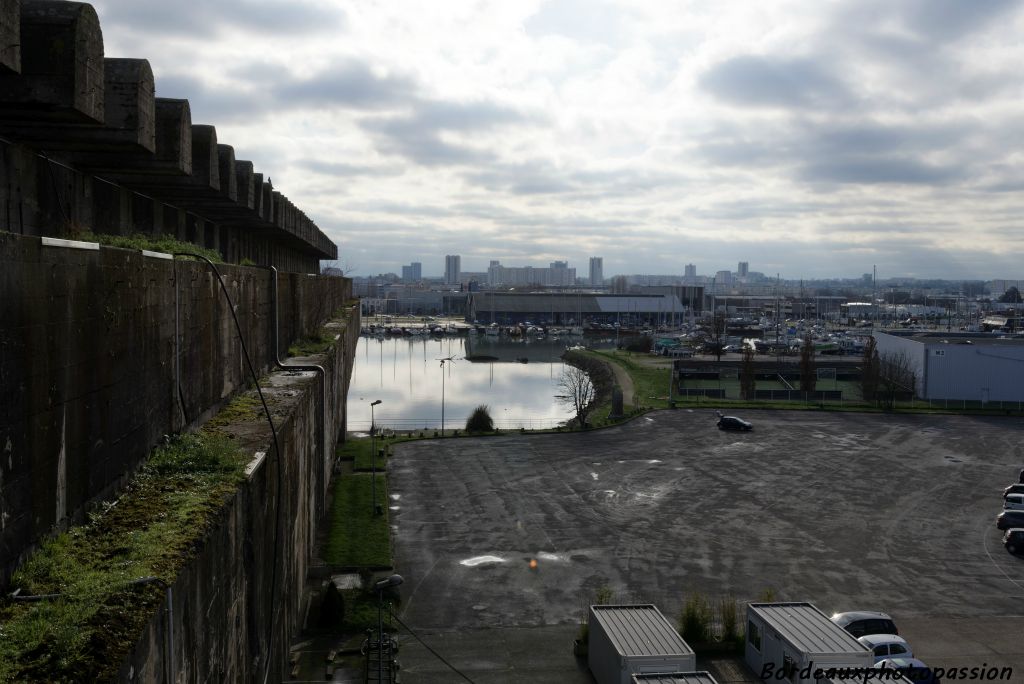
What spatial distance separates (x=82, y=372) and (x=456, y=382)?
55.3 metres

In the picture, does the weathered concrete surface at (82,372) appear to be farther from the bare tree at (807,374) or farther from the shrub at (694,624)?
the bare tree at (807,374)

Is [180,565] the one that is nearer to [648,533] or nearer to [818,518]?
[648,533]

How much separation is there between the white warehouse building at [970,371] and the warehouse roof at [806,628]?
31501 millimetres

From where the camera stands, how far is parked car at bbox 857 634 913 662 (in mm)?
12422

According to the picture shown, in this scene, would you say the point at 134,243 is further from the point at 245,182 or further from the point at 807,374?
the point at 807,374

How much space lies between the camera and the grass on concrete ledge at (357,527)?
15969mm

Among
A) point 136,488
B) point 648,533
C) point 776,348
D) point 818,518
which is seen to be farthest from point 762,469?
point 776,348

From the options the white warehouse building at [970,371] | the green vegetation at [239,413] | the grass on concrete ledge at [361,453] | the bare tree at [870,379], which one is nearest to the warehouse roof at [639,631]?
the green vegetation at [239,413]

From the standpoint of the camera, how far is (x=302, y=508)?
9.21 m

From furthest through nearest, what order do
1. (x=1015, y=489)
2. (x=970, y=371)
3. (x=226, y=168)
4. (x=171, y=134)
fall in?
1. (x=970, y=371)
2. (x=1015, y=489)
3. (x=226, y=168)
4. (x=171, y=134)

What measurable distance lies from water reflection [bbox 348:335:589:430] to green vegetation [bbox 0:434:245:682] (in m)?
31.8

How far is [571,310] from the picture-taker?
379 feet

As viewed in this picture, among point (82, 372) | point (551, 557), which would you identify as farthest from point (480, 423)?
point (82, 372)

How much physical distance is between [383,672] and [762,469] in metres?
16.5
